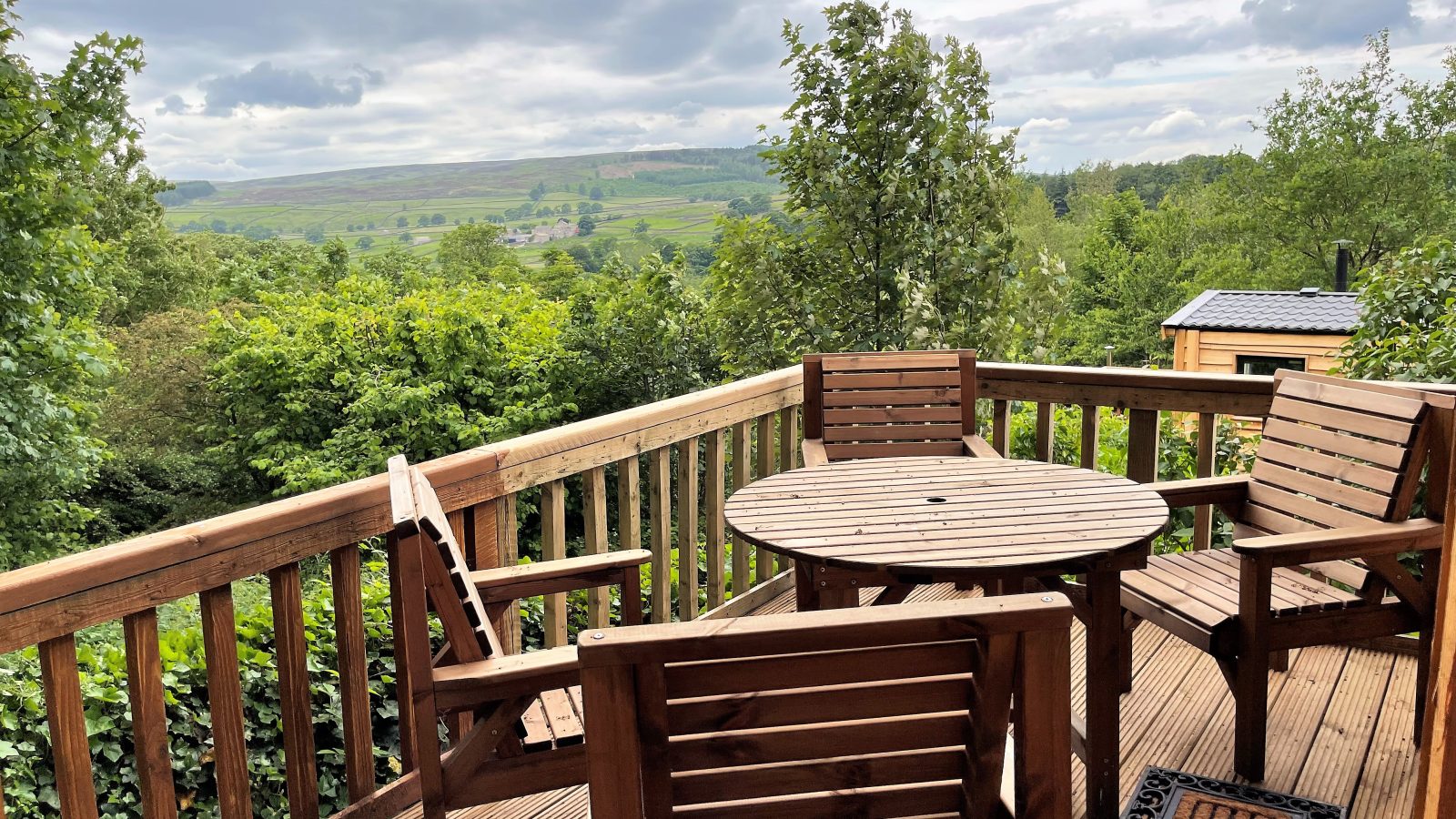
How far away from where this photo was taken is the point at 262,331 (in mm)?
15180

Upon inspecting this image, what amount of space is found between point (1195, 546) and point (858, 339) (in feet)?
8.04

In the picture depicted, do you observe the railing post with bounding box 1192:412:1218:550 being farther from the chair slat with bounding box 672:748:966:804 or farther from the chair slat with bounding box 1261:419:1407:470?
the chair slat with bounding box 672:748:966:804

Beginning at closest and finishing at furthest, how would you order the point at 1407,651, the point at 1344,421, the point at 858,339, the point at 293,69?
1. the point at 1344,421
2. the point at 1407,651
3. the point at 858,339
4. the point at 293,69

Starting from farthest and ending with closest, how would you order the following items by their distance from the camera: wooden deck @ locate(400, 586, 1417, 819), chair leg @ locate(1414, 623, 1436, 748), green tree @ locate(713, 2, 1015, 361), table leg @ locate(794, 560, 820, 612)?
1. green tree @ locate(713, 2, 1015, 361)
2. table leg @ locate(794, 560, 820, 612)
3. chair leg @ locate(1414, 623, 1436, 748)
4. wooden deck @ locate(400, 586, 1417, 819)

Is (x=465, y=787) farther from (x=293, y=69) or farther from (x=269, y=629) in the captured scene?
(x=293, y=69)

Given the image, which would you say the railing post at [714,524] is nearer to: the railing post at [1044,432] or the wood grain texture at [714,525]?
the wood grain texture at [714,525]

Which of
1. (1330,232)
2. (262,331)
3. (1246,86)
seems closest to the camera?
(262,331)

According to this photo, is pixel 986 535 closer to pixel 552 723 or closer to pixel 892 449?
pixel 552 723

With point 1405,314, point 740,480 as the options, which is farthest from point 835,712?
point 1405,314

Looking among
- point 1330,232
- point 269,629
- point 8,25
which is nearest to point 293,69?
point 8,25

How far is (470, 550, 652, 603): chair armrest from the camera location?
2.03 m

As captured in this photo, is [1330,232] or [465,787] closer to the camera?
[465,787]

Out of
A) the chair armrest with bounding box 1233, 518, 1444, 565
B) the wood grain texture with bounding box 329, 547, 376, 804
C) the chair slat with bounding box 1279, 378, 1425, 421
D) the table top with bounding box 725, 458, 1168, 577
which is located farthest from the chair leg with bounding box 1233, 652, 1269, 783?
the wood grain texture with bounding box 329, 547, 376, 804

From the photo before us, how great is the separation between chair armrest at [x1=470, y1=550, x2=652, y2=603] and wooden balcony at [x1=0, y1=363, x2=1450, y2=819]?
275 millimetres
